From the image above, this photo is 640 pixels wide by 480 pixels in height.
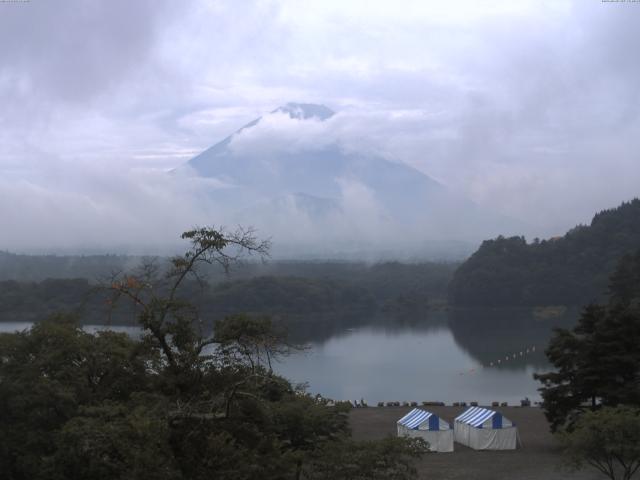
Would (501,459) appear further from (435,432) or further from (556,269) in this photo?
(556,269)

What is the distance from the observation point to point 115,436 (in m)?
3.85

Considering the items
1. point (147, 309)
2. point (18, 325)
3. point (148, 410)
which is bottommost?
point (18, 325)

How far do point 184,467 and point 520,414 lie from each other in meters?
10.3

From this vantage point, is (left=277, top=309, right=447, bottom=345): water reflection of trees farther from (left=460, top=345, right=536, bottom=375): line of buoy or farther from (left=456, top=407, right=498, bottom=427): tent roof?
(left=456, top=407, right=498, bottom=427): tent roof

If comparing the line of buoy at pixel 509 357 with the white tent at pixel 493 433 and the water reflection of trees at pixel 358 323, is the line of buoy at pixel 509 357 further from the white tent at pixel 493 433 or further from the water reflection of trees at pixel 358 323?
the white tent at pixel 493 433

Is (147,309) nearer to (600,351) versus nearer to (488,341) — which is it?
(600,351)

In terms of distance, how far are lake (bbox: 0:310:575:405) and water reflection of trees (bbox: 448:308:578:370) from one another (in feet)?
0.11

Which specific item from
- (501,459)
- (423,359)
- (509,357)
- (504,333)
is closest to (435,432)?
(501,459)

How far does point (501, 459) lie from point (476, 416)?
1027mm

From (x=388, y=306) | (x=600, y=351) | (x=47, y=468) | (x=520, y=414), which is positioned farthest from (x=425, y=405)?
(x=388, y=306)

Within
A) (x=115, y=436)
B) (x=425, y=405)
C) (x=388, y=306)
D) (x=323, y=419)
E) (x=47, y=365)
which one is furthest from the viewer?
(x=388, y=306)

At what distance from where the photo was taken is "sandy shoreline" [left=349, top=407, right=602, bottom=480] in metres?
9.05

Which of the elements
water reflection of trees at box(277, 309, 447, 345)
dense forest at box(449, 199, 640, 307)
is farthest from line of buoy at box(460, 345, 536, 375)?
dense forest at box(449, 199, 640, 307)

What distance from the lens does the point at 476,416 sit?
35.8 ft
